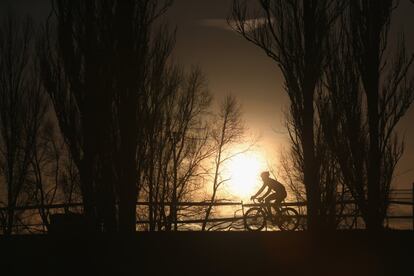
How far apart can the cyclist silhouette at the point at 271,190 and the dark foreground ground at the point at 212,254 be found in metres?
2.51

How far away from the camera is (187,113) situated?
100 ft

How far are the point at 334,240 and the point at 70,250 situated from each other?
5.46m

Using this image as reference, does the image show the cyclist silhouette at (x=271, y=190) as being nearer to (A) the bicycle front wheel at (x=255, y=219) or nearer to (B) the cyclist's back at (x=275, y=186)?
(B) the cyclist's back at (x=275, y=186)

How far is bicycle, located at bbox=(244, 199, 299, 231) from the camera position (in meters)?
16.5

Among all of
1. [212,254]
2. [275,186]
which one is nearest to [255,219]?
[275,186]

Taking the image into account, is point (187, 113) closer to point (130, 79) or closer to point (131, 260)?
point (130, 79)

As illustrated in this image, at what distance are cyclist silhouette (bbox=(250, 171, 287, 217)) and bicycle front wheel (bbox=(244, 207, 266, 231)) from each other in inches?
12.3

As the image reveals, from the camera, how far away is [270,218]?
54.1 ft

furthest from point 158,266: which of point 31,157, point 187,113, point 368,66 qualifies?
point 187,113

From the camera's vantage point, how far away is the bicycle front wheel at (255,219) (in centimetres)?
1655

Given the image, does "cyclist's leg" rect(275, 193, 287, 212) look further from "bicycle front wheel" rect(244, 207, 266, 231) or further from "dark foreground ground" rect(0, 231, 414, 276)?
"dark foreground ground" rect(0, 231, 414, 276)

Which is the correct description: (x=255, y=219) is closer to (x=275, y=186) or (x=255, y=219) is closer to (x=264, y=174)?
(x=275, y=186)

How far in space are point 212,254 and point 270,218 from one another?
5396 millimetres

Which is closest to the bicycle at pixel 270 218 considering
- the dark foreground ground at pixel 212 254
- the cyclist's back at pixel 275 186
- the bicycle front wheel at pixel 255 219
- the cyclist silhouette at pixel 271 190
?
the bicycle front wheel at pixel 255 219
